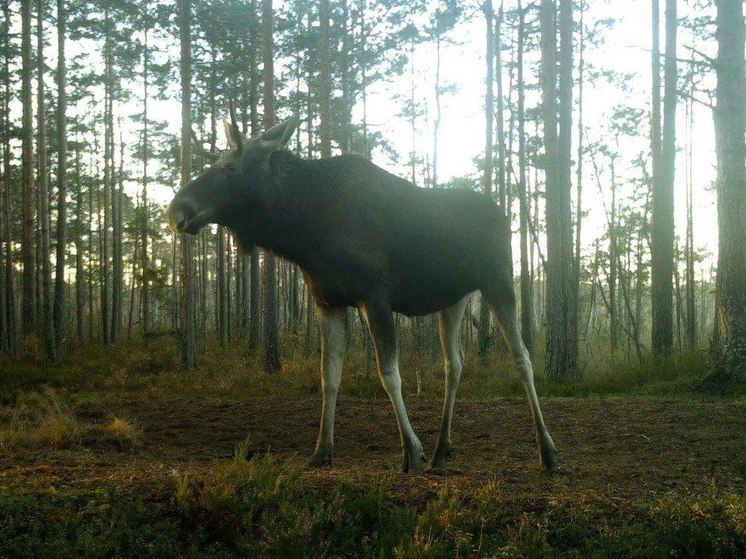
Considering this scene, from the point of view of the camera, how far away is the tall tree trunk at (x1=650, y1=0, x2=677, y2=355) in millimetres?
15953

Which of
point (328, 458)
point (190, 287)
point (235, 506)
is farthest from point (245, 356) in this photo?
point (235, 506)

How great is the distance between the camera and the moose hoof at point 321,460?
19.7ft

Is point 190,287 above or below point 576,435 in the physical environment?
above

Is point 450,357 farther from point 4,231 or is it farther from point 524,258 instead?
point 4,231

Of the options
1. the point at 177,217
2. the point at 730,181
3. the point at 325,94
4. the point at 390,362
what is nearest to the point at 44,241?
the point at 325,94

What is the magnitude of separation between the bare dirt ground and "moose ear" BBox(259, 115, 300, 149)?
9.18ft

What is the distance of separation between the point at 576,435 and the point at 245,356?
1536 centimetres

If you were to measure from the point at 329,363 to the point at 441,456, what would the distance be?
4.43 ft

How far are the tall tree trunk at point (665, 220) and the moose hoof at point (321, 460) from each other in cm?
1157

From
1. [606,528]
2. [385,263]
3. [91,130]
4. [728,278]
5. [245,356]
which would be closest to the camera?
[606,528]

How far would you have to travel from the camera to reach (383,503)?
415 centimetres

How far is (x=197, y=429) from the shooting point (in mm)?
8508

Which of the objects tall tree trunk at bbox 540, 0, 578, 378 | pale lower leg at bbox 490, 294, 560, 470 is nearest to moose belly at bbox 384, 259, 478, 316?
pale lower leg at bbox 490, 294, 560, 470

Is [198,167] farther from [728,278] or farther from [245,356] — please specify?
[728,278]
